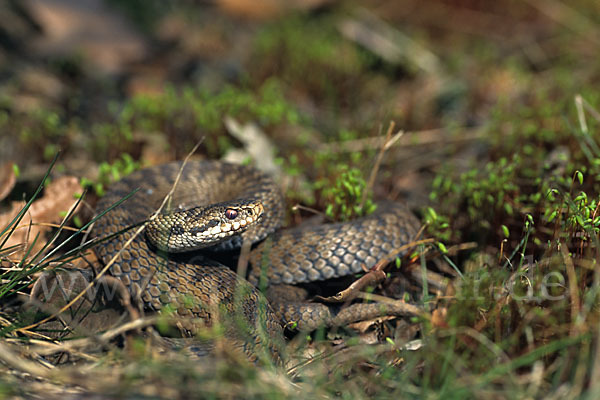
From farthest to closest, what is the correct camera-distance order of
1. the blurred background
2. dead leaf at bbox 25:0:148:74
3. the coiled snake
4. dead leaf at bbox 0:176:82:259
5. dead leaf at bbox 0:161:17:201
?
dead leaf at bbox 25:0:148:74
the blurred background
dead leaf at bbox 0:161:17:201
dead leaf at bbox 0:176:82:259
the coiled snake

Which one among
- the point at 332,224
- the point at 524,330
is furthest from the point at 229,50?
the point at 524,330

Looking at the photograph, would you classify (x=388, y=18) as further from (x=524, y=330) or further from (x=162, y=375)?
(x=162, y=375)

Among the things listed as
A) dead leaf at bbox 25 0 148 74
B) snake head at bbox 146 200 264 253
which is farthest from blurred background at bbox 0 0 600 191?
snake head at bbox 146 200 264 253

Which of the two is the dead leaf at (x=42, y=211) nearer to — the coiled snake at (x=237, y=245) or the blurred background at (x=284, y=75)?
the coiled snake at (x=237, y=245)

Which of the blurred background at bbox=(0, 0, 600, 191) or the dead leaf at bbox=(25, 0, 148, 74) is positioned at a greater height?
the dead leaf at bbox=(25, 0, 148, 74)

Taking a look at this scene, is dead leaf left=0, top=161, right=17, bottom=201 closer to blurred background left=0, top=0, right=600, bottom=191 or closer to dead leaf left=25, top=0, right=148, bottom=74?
blurred background left=0, top=0, right=600, bottom=191

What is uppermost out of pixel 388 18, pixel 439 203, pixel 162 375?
pixel 388 18

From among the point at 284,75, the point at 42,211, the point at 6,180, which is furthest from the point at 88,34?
the point at 42,211

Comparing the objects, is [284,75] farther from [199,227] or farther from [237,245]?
[199,227]
